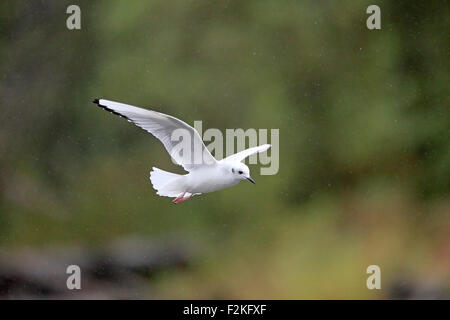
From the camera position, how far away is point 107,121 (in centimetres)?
529

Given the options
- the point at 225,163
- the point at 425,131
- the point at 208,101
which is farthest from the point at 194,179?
the point at 425,131

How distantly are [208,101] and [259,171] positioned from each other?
61cm

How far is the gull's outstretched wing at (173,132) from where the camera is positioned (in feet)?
9.36

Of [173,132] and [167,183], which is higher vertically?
[173,132]

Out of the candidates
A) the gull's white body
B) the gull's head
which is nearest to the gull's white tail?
the gull's white body

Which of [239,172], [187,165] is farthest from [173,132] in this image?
[239,172]

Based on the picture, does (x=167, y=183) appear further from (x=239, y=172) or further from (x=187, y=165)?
(x=239, y=172)

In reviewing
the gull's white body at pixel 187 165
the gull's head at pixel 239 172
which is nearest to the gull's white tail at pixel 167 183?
the gull's white body at pixel 187 165

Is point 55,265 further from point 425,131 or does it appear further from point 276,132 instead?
point 425,131

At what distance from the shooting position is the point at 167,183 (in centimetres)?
315

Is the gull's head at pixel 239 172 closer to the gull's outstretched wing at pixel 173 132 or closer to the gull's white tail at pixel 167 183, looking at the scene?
the gull's outstretched wing at pixel 173 132

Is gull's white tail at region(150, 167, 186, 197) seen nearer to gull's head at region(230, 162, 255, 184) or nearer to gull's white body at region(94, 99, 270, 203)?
gull's white body at region(94, 99, 270, 203)

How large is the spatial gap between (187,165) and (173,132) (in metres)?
0.18

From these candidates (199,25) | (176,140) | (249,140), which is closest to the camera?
(176,140)
